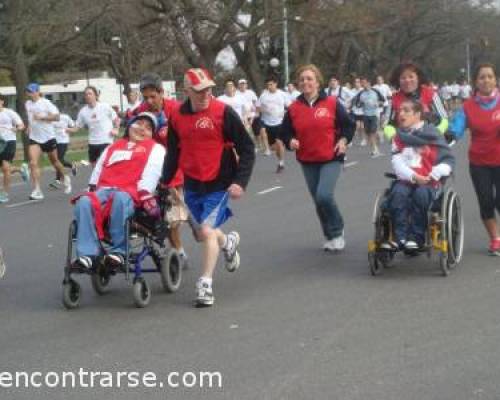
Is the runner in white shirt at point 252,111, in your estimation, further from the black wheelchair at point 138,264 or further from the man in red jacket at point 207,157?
the man in red jacket at point 207,157

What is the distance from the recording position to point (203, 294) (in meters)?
7.95

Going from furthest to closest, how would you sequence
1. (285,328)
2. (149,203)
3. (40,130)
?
1. (40,130)
2. (149,203)
3. (285,328)

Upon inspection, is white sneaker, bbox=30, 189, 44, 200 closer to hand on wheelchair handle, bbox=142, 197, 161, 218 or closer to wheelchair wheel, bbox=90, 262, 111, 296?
wheelchair wheel, bbox=90, 262, 111, 296

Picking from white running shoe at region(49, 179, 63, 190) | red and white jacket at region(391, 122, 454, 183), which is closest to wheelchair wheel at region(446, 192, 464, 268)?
red and white jacket at region(391, 122, 454, 183)

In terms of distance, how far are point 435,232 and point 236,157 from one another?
1.77m

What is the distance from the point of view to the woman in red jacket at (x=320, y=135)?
33.2ft

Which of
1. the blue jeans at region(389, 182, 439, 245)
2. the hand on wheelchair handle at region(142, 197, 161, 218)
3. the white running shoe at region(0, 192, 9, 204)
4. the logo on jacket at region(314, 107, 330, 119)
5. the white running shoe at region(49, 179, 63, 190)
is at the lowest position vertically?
the white running shoe at region(49, 179, 63, 190)

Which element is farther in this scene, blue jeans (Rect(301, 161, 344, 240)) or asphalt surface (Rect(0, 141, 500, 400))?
blue jeans (Rect(301, 161, 344, 240))

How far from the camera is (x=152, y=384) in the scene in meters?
5.90

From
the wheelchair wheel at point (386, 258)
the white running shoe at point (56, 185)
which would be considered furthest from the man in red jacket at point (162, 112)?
the white running shoe at point (56, 185)

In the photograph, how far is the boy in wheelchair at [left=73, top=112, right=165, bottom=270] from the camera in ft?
25.8

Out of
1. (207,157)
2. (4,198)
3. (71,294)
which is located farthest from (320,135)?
(4,198)

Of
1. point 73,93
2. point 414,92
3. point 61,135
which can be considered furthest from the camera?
point 73,93

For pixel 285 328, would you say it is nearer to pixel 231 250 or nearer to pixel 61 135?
pixel 231 250
